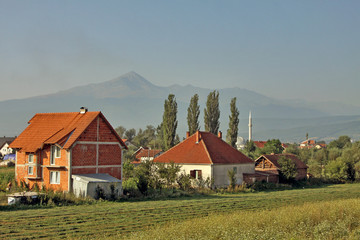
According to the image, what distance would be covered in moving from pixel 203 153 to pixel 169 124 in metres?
24.5

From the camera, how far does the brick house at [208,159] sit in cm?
4722

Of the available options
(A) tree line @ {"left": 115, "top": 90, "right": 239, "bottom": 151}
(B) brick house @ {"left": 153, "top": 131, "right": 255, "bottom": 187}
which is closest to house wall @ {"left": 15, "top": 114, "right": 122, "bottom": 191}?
(B) brick house @ {"left": 153, "top": 131, "right": 255, "bottom": 187}

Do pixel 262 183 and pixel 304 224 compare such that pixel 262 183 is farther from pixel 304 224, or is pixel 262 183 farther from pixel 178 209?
pixel 304 224

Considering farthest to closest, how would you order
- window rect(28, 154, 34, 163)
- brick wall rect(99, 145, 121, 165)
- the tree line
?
the tree line < window rect(28, 154, 34, 163) < brick wall rect(99, 145, 121, 165)

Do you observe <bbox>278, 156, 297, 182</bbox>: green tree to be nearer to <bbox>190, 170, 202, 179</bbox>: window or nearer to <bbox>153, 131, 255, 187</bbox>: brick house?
<bbox>153, 131, 255, 187</bbox>: brick house

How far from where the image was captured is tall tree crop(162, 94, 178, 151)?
7106cm

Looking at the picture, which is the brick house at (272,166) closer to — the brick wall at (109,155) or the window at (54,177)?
the brick wall at (109,155)

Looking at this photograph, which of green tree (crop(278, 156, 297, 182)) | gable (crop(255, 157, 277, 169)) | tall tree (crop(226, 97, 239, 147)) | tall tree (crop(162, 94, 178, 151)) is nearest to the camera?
green tree (crop(278, 156, 297, 182))

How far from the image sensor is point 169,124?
72875 millimetres

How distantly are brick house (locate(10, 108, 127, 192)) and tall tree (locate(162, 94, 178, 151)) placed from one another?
2976 cm

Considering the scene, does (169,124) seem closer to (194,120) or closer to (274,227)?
(194,120)

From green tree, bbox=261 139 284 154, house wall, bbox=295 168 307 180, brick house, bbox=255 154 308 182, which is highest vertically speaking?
green tree, bbox=261 139 284 154

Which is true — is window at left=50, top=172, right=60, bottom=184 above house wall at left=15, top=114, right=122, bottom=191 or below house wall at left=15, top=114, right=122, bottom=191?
below

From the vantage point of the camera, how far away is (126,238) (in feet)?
58.6
